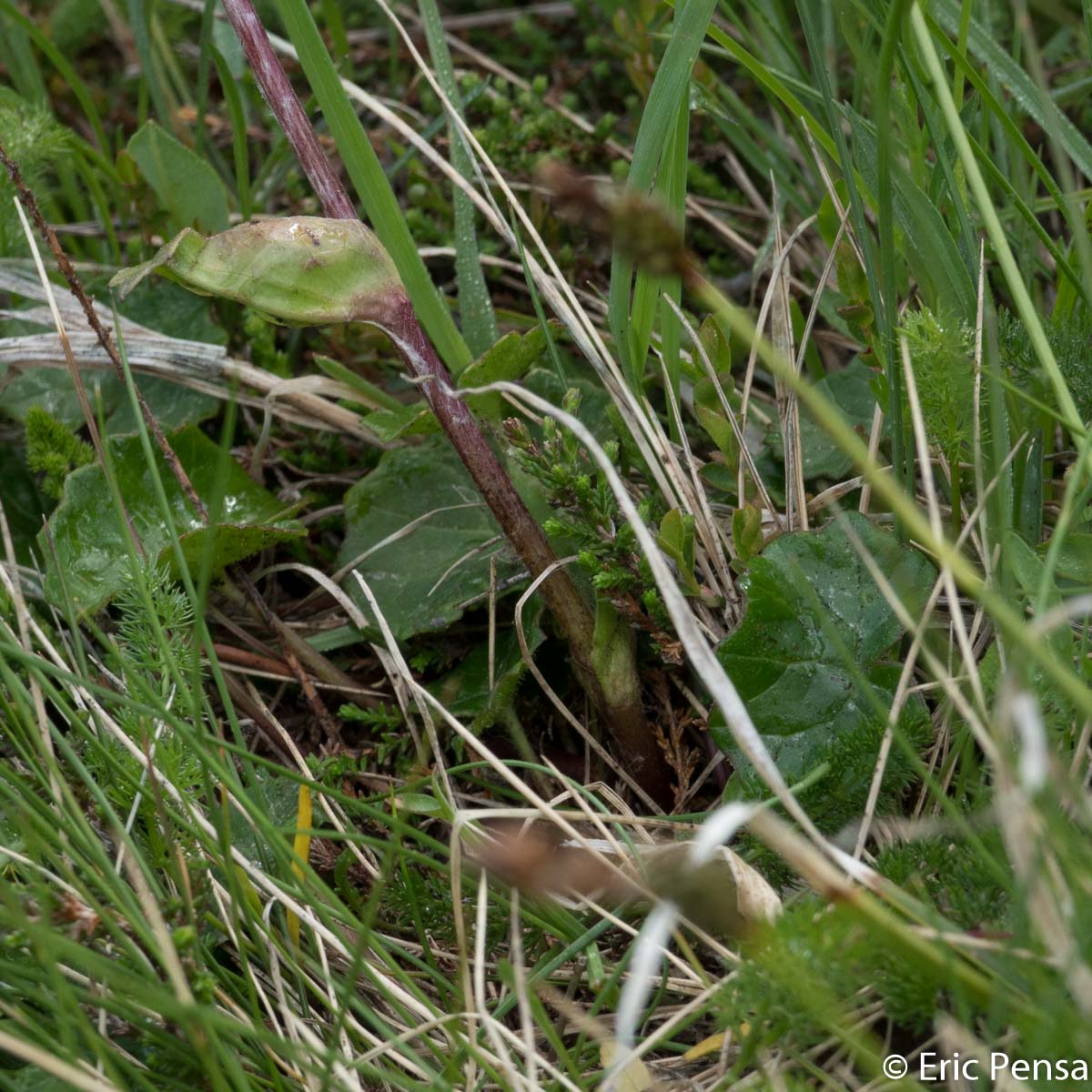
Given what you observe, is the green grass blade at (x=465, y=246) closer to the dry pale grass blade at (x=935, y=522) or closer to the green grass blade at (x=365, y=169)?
the green grass blade at (x=365, y=169)

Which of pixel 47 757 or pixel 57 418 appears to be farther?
pixel 57 418

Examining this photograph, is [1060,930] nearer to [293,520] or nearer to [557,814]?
[557,814]

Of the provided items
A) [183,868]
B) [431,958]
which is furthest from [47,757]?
[431,958]

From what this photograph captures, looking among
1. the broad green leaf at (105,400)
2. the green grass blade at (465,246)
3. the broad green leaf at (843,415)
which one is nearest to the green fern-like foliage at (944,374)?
the broad green leaf at (843,415)

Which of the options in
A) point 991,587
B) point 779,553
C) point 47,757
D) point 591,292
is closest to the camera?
point 47,757

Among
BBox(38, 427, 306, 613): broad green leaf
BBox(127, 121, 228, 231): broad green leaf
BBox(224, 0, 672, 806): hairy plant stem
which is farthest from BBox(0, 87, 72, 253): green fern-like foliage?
BBox(224, 0, 672, 806): hairy plant stem

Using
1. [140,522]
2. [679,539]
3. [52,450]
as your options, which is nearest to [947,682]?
[679,539]

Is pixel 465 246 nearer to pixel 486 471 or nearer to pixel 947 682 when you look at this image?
pixel 486 471
